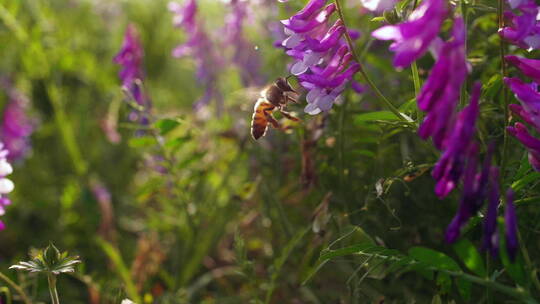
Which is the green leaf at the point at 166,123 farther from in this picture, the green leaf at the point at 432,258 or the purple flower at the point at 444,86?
the purple flower at the point at 444,86

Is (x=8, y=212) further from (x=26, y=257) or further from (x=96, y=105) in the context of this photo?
(x=96, y=105)

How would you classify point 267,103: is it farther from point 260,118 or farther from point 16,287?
point 16,287

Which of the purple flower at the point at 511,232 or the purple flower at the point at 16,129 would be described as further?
the purple flower at the point at 16,129

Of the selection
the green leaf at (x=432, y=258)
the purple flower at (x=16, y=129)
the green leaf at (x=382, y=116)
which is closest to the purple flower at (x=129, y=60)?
the purple flower at (x=16, y=129)

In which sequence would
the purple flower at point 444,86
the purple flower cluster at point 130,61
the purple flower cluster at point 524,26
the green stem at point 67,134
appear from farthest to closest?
the green stem at point 67,134 → the purple flower cluster at point 130,61 → the purple flower cluster at point 524,26 → the purple flower at point 444,86

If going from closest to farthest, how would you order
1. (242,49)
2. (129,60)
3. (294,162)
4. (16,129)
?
(294,162) → (129,60) → (242,49) → (16,129)

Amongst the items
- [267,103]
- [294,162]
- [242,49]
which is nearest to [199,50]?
[242,49]

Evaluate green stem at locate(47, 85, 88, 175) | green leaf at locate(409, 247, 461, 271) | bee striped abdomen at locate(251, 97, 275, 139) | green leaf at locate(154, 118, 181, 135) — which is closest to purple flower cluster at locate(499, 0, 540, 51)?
green leaf at locate(409, 247, 461, 271)
